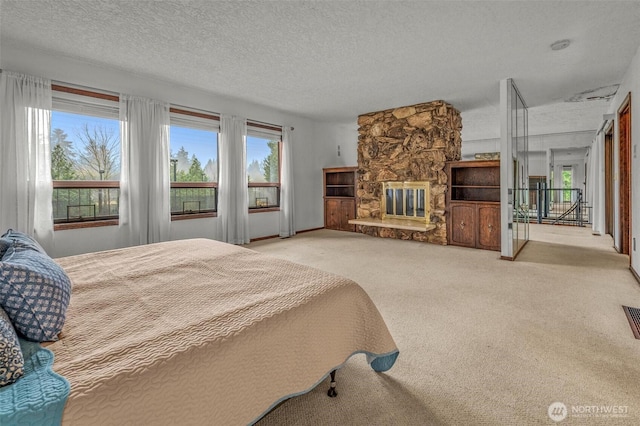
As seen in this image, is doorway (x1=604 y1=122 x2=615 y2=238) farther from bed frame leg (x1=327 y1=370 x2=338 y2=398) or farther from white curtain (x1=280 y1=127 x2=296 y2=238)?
bed frame leg (x1=327 y1=370 x2=338 y2=398)

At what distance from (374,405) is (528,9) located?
339 centimetres

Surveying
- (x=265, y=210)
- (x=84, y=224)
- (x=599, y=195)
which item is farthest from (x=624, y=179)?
(x=84, y=224)

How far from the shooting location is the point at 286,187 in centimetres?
633

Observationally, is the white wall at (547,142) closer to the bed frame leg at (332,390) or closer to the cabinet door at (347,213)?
the cabinet door at (347,213)

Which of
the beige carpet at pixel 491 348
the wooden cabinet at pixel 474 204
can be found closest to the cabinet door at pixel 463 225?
the wooden cabinet at pixel 474 204

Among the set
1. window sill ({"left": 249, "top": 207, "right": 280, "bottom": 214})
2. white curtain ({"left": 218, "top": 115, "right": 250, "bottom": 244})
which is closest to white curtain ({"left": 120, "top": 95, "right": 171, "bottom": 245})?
white curtain ({"left": 218, "top": 115, "right": 250, "bottom": 244})

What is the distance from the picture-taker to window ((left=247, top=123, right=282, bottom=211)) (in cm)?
593

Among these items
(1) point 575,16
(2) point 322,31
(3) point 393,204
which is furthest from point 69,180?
(1) point 575,16

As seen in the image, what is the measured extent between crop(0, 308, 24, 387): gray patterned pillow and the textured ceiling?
9.00 ft

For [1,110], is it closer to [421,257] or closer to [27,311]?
[27,311]

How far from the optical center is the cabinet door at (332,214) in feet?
24.0
